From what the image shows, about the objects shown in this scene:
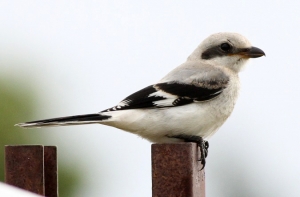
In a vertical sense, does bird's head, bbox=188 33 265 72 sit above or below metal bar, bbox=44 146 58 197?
above

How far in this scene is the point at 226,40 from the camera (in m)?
4.47

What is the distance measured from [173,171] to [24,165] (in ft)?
1.67

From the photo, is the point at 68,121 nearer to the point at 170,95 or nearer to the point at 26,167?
the point at 170,95

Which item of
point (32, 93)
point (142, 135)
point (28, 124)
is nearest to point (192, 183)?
point (28, 124)

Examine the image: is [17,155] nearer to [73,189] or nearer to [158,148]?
[158,148]

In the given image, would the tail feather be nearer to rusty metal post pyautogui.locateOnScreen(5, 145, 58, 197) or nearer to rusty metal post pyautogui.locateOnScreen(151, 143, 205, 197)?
rusty metal post pyautogui.locateOnScreen(5, 145, 58, 197)

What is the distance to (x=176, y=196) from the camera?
2.41 m

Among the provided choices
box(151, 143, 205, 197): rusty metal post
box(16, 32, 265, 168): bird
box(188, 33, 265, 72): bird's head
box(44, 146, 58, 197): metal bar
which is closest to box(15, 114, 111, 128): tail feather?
box(16, 32, 265, 168): bird

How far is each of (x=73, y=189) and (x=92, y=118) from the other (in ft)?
7.10

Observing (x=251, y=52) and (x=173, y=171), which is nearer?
(x=173, y=171)

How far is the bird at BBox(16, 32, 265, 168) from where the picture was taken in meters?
3.67

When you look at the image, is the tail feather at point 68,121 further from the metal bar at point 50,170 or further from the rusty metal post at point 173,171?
the rusty metal post at point 173,171

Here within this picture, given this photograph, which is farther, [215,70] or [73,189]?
[73,189]

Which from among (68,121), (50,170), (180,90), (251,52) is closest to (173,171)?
(50,170)
